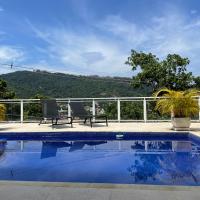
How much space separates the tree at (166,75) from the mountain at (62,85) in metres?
1.52

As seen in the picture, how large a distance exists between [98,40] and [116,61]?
4.53m

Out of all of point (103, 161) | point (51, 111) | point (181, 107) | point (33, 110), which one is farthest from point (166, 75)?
point (103, 161)

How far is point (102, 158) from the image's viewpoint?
6594mm

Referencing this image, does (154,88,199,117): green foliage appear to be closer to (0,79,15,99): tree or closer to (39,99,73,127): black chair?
(39,99,73,127): black chair

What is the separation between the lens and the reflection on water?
491cm

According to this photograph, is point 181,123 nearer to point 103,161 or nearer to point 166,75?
point 103,161

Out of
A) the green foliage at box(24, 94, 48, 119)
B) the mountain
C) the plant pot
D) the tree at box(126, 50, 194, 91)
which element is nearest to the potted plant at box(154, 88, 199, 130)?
the plant pot

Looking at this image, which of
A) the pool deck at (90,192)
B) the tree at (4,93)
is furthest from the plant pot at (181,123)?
the tree at (4,93)

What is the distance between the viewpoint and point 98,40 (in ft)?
70.9

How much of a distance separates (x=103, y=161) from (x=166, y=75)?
17.4 m

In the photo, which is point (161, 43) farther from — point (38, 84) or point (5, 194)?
point (5, 194)

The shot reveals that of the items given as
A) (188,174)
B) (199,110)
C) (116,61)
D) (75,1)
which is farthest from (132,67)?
(188,174)

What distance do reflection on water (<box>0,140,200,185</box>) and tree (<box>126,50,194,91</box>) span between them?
572 inches

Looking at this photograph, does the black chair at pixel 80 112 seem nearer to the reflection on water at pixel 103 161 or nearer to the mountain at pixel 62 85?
the reflection on water at pixel 103 161
